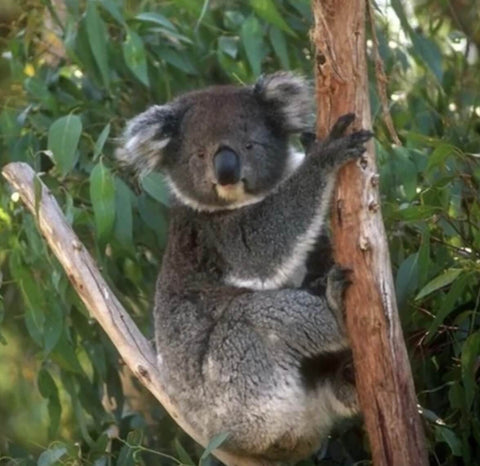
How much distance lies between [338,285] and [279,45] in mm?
1371

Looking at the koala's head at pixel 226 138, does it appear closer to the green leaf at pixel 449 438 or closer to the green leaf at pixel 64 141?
the green leaf at pixel 64 141

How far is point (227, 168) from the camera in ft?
12.5

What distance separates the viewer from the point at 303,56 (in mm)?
4809

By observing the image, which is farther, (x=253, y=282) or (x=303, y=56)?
(x=303, y=56)

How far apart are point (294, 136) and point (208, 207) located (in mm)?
340

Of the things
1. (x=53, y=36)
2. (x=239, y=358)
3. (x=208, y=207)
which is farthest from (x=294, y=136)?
(x=53, y=36)

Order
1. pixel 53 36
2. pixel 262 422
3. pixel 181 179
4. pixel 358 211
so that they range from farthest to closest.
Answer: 1. pixel 53 36
2. pixel 181 179
3. pixel 262 422
4. pixel 358 211

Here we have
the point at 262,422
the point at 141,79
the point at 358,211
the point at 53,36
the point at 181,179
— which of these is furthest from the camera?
the point at 53,36

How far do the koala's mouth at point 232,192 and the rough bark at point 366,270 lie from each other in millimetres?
529

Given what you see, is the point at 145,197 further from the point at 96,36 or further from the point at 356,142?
the point at 356,142

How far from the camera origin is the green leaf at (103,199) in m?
3.98

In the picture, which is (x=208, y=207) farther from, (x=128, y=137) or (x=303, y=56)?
(x=303, y=56)

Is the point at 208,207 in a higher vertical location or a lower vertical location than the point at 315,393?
higher

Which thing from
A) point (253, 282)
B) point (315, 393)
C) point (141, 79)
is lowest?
point (315, 393)
